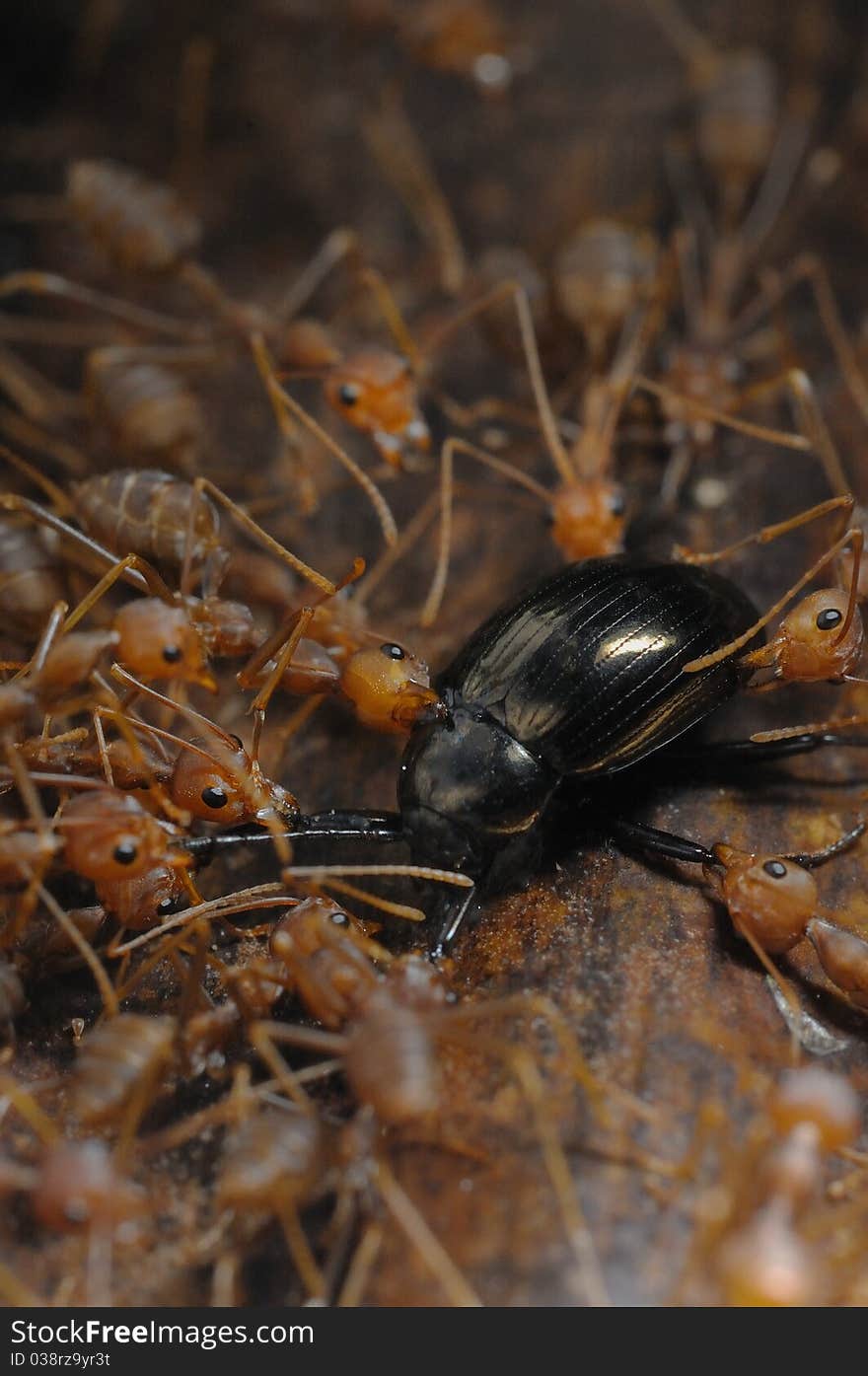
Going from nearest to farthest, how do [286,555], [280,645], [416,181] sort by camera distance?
[280,645], [286,555], [416,181]

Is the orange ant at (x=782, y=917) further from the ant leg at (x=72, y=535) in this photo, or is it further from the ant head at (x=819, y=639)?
the ant leg at (x=72, y=535)

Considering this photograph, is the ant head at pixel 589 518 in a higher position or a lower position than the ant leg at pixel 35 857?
higher

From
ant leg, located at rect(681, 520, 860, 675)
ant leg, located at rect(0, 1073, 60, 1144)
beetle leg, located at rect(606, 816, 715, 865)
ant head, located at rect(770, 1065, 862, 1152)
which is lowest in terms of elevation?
ant leg, located at rect(0, 1073, 60, 1144)

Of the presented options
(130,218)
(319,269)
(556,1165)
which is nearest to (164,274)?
(130,218)

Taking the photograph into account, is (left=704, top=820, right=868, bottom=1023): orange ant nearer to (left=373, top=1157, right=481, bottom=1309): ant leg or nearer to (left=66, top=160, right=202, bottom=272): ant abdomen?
(left=373, top=1157, right=481, bottom=1309): ant leg

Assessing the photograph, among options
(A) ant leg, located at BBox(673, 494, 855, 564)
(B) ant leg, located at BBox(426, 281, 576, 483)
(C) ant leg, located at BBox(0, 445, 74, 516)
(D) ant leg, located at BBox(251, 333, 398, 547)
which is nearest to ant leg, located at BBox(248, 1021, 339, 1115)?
(D) ant leg, located at BBox(251, 333, 398, 547)

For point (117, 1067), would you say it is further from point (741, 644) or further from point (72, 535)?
point (741, 644)

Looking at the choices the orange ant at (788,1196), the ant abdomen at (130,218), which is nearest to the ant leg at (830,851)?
the orange ant at (788,1196)
